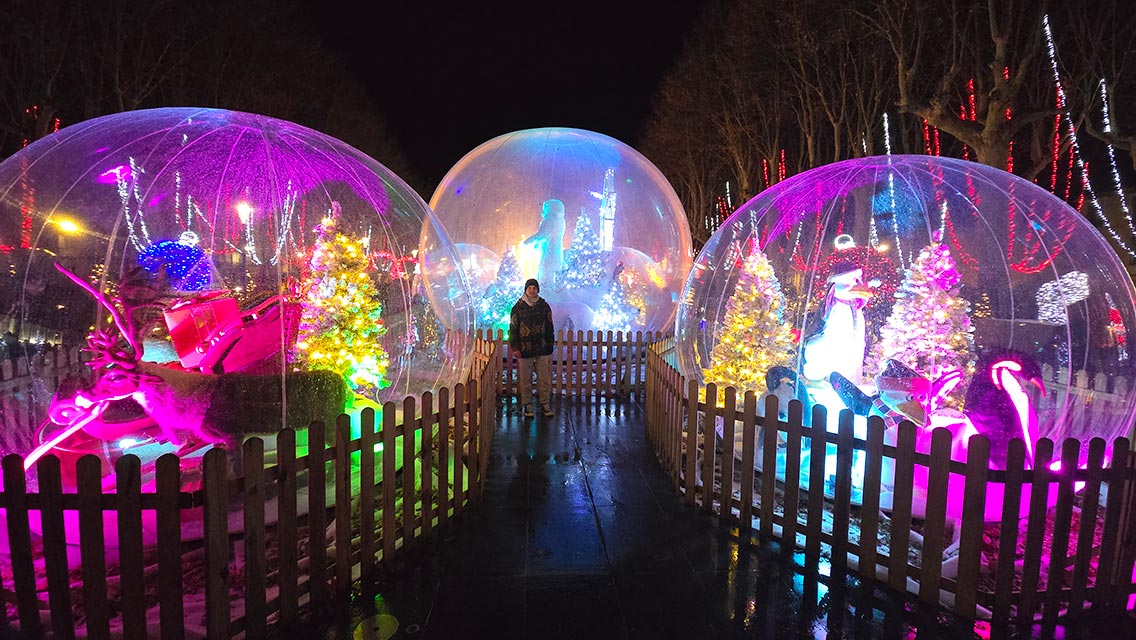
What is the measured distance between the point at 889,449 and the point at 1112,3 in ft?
44.3

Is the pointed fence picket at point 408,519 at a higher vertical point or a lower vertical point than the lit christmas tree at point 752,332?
lower

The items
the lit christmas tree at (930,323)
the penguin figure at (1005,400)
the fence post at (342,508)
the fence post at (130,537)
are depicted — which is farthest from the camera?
the lit christmas tree at (930,323)

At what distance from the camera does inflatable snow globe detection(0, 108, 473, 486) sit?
4.67 m

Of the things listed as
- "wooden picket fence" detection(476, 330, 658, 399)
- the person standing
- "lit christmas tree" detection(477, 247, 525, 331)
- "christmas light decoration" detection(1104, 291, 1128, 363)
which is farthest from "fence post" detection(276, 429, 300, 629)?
"lit christmas tree" detection(477, 247, 525, 331)

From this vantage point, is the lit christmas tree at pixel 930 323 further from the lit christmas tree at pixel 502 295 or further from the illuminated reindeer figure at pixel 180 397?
the lit christmas tree at pixel 502 295

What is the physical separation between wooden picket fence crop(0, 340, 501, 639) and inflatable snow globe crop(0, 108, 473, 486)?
Answer: 2.46ft

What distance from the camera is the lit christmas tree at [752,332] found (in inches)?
267

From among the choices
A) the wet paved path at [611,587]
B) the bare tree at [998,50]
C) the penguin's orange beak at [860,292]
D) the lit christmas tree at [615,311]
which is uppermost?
the bare tree at [998,50]

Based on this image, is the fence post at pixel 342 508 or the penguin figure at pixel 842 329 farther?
the penguin figure at pixel 842 329

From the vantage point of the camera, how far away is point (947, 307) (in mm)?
5637

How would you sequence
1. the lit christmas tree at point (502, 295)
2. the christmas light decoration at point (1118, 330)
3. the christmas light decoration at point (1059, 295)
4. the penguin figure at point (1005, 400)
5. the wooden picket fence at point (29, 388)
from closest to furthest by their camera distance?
the wooden picket fence at point (29, 388), the penguin figure at point (1005, 400), the christmas light decoration at point (1118, 330), the christmas light decoration at point (1059, 295), the lit christmas tree at point (502, 295)

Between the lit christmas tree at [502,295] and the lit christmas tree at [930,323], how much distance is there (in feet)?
25.0

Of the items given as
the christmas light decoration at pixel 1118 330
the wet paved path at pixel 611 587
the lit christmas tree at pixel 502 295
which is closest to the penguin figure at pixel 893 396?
the christmas light decoration at pixel 1118 330

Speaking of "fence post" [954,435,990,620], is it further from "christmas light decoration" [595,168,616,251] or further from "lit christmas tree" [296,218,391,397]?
"christmas light decoration" [595,168,616,251]
